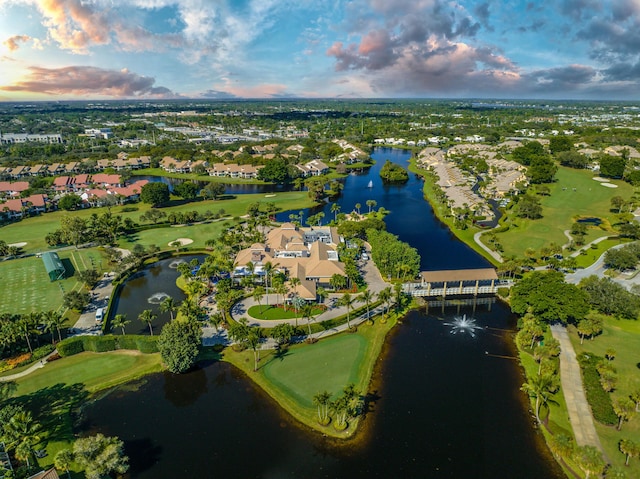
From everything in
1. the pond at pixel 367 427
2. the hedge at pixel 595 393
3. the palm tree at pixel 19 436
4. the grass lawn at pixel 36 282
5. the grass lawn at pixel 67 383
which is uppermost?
the palm tree at pixel 19 436

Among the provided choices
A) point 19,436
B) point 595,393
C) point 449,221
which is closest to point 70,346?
point 19,436

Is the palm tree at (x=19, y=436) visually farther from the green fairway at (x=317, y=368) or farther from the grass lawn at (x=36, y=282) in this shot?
the grass lawn at (x=36, y=282)

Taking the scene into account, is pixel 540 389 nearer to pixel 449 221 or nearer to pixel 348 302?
pixel 348 302

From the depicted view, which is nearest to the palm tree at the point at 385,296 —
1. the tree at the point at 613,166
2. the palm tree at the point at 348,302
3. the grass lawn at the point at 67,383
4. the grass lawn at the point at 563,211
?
the palm tree at the point at 348,302

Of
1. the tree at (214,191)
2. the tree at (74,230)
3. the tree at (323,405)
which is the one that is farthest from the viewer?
the tree at (214,191)

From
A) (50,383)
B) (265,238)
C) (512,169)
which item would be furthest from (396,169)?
(50,383)

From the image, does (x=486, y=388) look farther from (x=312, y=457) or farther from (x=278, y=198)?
(x=278, y=198)

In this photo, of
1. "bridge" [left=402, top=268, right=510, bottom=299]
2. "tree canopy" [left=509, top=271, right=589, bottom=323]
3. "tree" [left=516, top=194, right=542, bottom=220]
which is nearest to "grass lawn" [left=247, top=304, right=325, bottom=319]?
"bridge" [left=402, top=268, right=510, bottom=299]

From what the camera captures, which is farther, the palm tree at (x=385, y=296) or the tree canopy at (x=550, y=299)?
the palm tree at (x=385, y=296)
